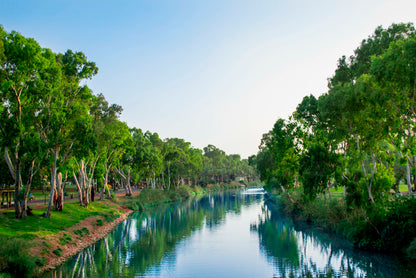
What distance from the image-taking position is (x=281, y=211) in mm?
56125

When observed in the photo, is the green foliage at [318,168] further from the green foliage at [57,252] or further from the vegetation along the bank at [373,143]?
the green foliage at [57,252]

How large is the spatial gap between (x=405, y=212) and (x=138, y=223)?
33.5 metres

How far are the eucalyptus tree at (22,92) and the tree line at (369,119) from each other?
22223 millimetres

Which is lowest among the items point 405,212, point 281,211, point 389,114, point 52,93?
point 281,211

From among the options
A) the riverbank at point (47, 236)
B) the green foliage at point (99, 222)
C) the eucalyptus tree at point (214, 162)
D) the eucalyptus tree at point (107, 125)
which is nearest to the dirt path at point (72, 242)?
the riverbank at point (47, 236)

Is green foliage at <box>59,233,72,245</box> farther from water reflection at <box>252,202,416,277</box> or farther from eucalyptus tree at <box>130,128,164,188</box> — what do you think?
eucalyptus tree at <box>130,128,164,188</box>

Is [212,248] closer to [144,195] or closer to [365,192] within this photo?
[365,192]

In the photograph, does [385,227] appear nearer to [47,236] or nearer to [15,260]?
[15,260]

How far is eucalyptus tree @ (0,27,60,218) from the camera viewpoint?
82.6 ft

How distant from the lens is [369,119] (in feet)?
75.6

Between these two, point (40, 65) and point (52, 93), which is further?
point (52, 93)

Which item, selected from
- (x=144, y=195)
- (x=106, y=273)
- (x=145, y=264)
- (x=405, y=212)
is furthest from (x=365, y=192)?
(x=144, y=195)

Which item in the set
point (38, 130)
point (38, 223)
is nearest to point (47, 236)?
point (38, 223)

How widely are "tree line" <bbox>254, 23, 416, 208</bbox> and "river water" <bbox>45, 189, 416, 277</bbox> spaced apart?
14.7ft
